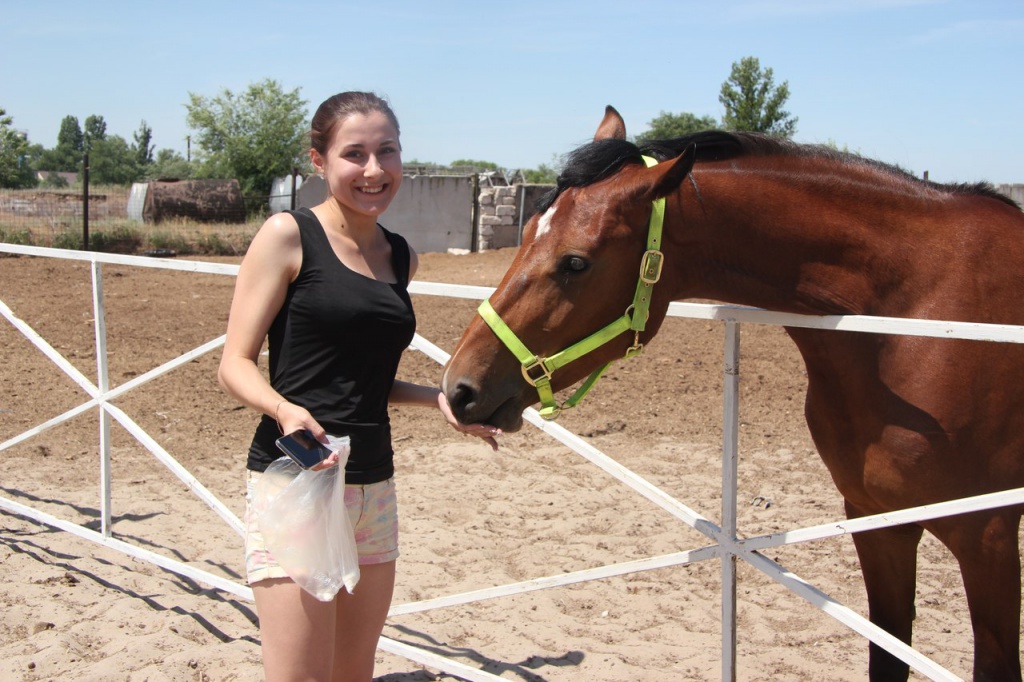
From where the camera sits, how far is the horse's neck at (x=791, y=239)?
2.17 metres

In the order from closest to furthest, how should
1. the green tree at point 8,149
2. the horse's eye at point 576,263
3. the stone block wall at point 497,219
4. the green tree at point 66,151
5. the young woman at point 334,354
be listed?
the young woman at point 334,354 → the horse's eye at point 576,263 → the stone block wall at point 497,219 → the green tree at point 8,149 → the green tree at point 66,151

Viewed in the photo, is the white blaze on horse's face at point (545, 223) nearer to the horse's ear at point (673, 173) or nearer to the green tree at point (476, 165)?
the horse's ear at point (673, 173)

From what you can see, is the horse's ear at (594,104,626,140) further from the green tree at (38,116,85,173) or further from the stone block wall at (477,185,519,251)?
the green tree at (38,116,85,173)

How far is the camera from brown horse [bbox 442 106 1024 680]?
2.10 meters

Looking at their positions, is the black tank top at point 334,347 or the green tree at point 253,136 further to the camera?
the green tree at point 253,136

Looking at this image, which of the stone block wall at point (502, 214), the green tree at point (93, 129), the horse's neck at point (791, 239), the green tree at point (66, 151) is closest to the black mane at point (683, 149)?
the horse's neck at point (791, 239)

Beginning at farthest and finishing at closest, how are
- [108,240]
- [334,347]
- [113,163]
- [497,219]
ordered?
[113,163]
[497,219]
[108,240]
[334,347]

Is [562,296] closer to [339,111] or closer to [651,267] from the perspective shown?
[651,267]

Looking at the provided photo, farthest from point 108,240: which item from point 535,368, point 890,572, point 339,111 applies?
point 890,572

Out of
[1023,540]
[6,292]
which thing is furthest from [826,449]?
[6,292]

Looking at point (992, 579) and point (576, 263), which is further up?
point (576, 263)

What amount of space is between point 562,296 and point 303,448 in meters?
0.75

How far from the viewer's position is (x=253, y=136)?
34.8m

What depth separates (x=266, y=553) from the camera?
6.11ft
